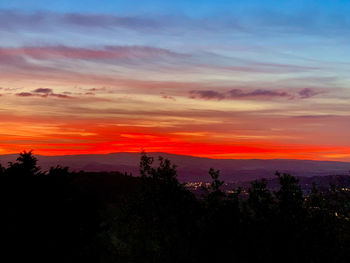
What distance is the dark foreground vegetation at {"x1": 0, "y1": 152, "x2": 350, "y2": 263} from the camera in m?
28.0

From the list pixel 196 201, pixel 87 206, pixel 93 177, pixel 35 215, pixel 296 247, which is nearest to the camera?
pixel 296 247

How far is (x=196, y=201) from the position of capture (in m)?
32.1

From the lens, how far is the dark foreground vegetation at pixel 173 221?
28.0m

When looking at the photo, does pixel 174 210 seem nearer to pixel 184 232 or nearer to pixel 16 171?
pixel 184 232

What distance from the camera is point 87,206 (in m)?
36.5

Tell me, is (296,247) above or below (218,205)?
below

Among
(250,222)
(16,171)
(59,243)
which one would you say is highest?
(16,171)

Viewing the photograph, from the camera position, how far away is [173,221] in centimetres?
3052

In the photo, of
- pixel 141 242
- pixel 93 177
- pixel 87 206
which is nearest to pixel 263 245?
pixel 141 242

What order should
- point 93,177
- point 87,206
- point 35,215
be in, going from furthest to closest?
point 93,177 < point 87,206 < point 35,215

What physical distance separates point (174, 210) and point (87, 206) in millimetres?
8741

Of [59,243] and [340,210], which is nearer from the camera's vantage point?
[340,210]

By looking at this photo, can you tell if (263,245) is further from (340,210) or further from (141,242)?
(141,242)

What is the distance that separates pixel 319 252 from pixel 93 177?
176090mm
